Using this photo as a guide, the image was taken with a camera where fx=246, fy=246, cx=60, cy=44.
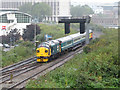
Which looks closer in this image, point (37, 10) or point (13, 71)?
point (13, 71)

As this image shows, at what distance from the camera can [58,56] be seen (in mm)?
26984

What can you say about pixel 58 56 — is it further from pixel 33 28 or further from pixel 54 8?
pixel 54 8

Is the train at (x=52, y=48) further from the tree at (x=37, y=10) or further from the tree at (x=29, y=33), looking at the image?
the tree at (x=37, y=10)

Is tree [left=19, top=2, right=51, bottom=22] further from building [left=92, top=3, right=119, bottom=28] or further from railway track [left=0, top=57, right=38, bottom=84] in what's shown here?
railway track [left=0, top=57, right=38, bottom=84]

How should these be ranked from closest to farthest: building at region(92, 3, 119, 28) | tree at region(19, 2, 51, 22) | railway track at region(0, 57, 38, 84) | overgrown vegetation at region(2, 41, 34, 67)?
railway track at region(0, 57, 38, 84) → overgrown vegetation at region(2, 41, 34, 67) → building at region(92, 3, 119, 28) → tree at region(19, 2, 51, 22)

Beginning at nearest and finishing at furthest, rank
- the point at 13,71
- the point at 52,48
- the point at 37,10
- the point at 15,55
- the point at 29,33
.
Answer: the point at 13,71, the point at 52,48, the point at 15,55, the point at 29,33, the point at 37,10

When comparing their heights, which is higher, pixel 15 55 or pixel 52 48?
pixel 52 48

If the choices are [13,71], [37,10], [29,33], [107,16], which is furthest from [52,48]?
[37,10]

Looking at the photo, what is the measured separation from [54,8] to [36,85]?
81.2m

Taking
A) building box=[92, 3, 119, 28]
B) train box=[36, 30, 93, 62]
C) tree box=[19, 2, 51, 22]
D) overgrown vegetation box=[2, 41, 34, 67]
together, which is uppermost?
tree box=[19, 2, 51, 22]

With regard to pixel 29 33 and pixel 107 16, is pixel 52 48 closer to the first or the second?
pixel 29 33

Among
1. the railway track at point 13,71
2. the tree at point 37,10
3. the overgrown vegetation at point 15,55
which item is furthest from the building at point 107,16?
the tree at point 37,10

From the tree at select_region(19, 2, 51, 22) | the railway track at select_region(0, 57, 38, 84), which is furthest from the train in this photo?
the tree at select_region(19, 2, 51, 22)

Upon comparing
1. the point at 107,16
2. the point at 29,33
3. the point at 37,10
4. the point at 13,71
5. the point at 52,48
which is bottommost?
the point at 13,71
